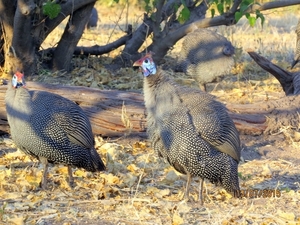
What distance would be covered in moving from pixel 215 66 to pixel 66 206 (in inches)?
160

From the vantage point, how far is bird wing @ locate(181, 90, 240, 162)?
4480 mm

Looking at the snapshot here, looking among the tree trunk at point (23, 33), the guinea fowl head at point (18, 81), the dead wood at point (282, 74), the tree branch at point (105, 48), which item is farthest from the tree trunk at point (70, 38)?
the guinea fowl head at point (18, 81)

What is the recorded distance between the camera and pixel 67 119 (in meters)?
4.86

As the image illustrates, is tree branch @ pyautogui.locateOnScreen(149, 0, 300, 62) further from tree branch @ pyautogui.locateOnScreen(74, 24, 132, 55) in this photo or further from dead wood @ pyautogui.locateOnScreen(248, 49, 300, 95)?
dead wood @ pyautogui.locateOnScreen(248, 49, 300, 95)

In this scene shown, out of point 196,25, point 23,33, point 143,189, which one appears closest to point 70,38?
point 23,33

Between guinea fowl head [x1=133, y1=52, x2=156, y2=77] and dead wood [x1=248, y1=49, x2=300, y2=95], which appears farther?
dead wood [x1=248, y1=49, x2=300, y2=95]

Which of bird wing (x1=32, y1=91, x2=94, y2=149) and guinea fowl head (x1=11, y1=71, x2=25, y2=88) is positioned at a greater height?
guinea fowl head (x1=11, y1=71, x2=25, y2=88)

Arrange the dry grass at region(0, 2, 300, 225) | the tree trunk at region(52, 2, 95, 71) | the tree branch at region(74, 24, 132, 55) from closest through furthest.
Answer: the dry grass at region(0, 2, 300, 225) < the tree trunk at region(52, 2, 95, 71) < the tree branch at region(74, 24, 132, 55)

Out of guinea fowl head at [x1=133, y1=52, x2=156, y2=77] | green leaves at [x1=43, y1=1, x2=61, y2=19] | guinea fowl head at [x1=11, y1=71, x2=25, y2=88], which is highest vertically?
green leaves at [x1=43, y1=1, x2=61, y2=19]

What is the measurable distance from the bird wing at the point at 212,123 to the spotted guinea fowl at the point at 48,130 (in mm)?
825
